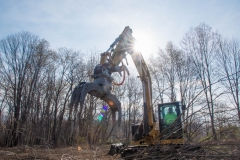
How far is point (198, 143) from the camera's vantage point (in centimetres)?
252

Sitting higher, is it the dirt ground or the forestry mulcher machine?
the forestry mulcher machine

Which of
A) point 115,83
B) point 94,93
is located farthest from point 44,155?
point 115,83

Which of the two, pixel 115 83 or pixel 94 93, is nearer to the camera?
pixel 94 93

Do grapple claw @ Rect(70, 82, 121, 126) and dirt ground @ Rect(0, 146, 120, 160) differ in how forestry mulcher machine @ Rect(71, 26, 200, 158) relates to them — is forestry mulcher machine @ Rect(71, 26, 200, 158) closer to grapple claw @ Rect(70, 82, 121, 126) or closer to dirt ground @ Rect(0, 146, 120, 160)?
grapple claw @ Rect(70, 82, 121, 126)

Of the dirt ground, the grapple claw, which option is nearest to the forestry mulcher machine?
the grapple claw

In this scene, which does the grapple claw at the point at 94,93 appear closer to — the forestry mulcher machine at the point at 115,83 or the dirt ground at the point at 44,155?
the forestry mulcher machine at the point at 115,83

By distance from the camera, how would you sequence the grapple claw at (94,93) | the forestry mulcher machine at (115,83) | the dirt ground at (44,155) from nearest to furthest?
the dirt ground at (44,155)
the grapple claw at (94,93)
the forestry mulcher machine at (115,83)

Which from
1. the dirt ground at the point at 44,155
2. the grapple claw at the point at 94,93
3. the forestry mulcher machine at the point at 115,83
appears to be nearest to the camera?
the dirt ground at the point at 44,155

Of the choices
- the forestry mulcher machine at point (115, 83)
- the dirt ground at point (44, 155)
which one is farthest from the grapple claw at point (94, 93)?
the dirt ground at point (44, 155)

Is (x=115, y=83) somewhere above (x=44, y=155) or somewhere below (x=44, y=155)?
above

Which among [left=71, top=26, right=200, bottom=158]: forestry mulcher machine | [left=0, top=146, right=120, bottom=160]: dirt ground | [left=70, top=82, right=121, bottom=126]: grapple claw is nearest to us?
[left=0, top=146, right=120, bottom=160]: dirt ground

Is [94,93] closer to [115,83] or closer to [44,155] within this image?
[115,83]

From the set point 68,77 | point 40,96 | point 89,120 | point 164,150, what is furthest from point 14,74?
point 164,150

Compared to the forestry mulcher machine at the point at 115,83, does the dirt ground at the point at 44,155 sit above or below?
below
